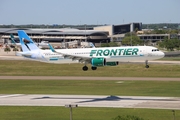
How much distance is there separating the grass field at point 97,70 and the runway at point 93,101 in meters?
35.3

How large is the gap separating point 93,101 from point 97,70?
49392 mm

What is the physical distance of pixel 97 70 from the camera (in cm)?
13275

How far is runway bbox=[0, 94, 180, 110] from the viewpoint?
256 feet

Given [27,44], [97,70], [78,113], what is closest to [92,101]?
[78,113]

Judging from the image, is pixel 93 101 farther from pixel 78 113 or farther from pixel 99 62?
pixel 99 62

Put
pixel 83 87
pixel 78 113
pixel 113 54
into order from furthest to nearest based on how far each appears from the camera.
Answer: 1. pixel 83 87
2. pixel 113 54
3. pixel 78 113

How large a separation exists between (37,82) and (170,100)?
131 ft

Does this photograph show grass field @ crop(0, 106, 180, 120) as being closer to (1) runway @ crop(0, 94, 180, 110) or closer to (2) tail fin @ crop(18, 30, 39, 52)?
(1) runway @ crop(0, 94, 180, 110)

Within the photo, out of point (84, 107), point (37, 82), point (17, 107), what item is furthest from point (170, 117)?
point (37, 82)

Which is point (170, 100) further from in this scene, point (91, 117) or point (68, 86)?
point (68, 86)

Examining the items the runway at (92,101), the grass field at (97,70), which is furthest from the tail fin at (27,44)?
the runway at (92,101)

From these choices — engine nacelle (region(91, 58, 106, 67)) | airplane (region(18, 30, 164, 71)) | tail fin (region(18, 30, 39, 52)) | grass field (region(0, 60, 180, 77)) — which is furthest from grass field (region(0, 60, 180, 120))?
tail fin (region(18, 30, 39, 52))

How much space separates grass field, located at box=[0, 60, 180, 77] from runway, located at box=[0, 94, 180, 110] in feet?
116

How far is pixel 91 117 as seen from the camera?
69062 mm
